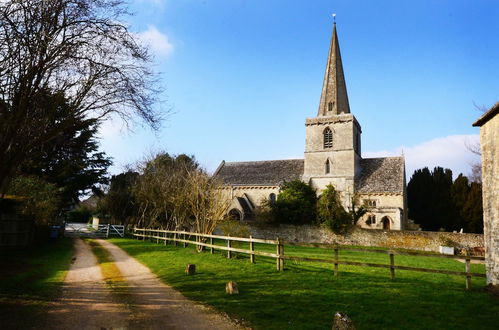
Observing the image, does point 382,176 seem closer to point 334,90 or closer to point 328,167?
point 328,167

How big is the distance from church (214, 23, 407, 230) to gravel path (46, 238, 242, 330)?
89.7 feet

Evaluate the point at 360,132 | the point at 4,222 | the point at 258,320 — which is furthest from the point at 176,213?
the point at 360,132

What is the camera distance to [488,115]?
10055 mm

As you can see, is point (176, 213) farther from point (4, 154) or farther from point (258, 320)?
point (258, 320)

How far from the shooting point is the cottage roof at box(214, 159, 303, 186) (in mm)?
41094

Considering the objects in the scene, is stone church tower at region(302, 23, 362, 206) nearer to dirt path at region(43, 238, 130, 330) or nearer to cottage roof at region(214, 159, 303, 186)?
cottage roof at region(214, 159, 303, 186)

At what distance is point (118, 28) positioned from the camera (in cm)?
756

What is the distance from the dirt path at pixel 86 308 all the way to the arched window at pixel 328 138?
32.5 m

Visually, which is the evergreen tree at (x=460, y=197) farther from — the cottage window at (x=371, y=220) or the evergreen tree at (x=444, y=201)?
the cottage window at (x=371, y=220)

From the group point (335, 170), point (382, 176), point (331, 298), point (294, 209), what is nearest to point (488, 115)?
point (331, 298)

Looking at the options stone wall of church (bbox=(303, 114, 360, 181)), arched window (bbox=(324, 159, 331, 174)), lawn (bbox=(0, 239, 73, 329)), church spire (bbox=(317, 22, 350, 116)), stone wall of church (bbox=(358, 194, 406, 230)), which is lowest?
lawn (bbox=(0, 239, 73, 329))

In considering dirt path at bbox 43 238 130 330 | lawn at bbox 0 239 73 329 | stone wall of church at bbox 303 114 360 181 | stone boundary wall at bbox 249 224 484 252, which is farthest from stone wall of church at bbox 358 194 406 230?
dirt path at bbox 43 238 130 330

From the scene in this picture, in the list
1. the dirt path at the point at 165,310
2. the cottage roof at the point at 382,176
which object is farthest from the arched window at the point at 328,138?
the dirt path at the point at 165,310

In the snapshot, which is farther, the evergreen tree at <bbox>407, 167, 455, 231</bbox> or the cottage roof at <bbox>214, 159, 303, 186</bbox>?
the cottage roof at <bbox>214, 159, 303, 186</bbox>
